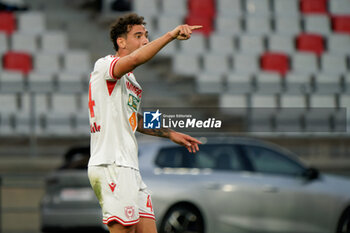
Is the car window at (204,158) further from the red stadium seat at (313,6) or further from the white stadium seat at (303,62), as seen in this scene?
the red stadium seat at (313,6)

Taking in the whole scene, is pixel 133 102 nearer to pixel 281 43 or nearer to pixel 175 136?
pixel 175 136

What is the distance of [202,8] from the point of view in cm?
1909

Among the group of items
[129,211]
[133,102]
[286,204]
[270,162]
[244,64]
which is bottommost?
[286,204]

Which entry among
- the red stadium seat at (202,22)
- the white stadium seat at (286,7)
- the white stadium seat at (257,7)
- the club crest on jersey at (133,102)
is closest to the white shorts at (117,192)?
the club crest on jersey at (133,102)

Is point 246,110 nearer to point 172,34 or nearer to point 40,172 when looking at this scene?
point 40,172

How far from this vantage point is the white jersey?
174 inches

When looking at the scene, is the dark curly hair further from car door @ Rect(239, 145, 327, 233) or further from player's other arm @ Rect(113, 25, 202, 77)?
car door @ Rect(239, 145, 327, 233)

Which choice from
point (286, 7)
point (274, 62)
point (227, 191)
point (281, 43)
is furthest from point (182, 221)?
point (286, 7)

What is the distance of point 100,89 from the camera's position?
4445 mm

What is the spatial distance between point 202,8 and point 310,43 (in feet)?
9.68

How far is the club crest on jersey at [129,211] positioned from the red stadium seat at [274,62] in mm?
13947

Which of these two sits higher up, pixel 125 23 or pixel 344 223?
pixel 125 23

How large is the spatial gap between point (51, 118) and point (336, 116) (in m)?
5.87

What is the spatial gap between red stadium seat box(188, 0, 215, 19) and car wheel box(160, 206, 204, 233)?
30.9ft
